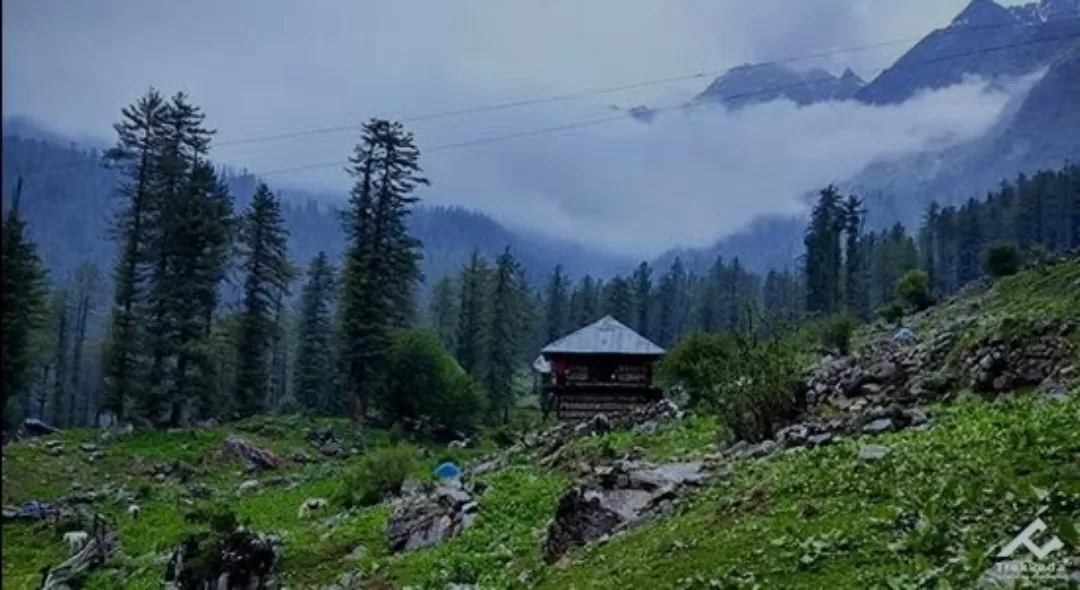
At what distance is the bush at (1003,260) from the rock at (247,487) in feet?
149

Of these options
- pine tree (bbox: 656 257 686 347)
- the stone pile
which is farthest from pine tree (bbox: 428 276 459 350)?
the stone pile

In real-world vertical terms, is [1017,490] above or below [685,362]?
below

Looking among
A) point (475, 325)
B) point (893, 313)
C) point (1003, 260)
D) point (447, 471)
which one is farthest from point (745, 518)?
point (475, 325)

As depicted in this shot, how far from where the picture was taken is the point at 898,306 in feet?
203

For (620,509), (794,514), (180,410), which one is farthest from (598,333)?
(794,514)

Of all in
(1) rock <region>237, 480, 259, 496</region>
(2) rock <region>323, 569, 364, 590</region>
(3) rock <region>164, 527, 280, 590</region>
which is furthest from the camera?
(1) rock <region>237, 480, 259, 496</region>

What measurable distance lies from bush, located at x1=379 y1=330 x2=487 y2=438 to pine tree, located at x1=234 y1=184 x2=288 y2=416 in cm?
817

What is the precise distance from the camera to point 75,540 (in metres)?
23.5

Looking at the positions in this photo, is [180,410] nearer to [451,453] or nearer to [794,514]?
[451,453]

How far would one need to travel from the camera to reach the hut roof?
43.4 meters

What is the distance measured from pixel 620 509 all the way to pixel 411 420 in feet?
128

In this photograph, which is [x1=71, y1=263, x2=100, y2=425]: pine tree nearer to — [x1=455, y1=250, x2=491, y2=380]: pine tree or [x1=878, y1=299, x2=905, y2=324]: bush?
[x1=455, y1=250, x2=491, y2=380]: pine tree

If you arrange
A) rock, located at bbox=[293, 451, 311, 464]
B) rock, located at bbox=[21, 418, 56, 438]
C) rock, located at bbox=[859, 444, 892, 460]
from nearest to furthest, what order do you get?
rock, located at bbox=[859, 444, 892, 460] < rock, located at bbox=[293, 451, 311, 464] < rock, located at bbox=[21, 418, 56, 438]

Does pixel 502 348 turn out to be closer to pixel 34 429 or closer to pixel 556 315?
pixel 34 429
